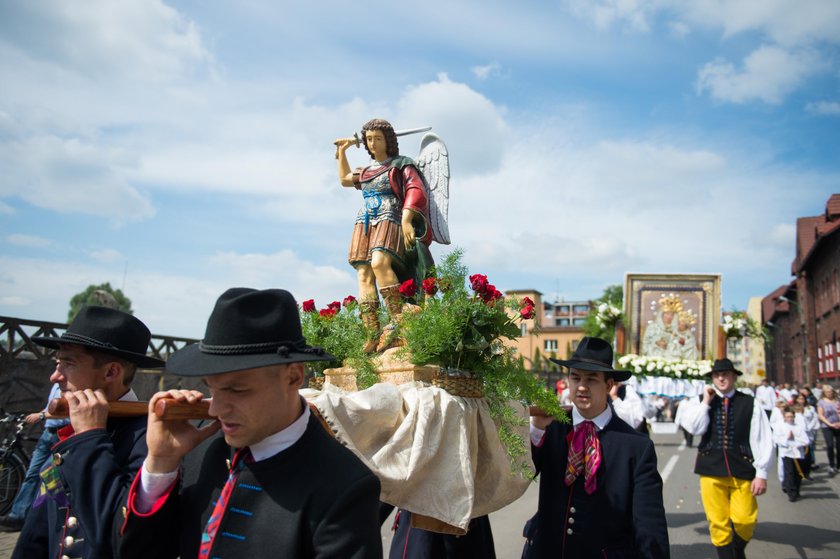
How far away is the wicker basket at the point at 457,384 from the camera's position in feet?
10.7

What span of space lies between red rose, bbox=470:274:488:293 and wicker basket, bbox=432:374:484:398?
0.47 meters

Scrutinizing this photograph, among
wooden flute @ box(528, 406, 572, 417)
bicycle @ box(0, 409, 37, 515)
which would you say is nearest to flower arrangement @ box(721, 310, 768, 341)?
wooden flute @ box(528, 406, 572, 417)

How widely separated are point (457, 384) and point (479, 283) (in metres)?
0.56

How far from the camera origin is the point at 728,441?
6461mm

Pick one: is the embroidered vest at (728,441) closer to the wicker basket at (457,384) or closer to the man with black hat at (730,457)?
the man with black hat at (730,457)

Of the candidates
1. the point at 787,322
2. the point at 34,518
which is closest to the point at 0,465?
the point at 34,518

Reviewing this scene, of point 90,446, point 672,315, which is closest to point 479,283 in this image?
point 90,446

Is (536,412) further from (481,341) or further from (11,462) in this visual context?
(11,462)

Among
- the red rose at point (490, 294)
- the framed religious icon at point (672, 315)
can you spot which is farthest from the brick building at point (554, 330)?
the framed religious icon at point (672, 315)

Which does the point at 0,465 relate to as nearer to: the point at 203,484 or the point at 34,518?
the point at 34,518

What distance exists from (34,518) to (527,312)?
8.08 feet

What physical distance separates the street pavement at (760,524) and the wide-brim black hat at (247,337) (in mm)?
5655

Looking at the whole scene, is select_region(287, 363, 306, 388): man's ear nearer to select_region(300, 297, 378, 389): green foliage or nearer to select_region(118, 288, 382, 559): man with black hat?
select_region(118, 288, 382, 559): man with black hat

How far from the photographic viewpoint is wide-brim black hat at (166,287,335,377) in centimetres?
184
